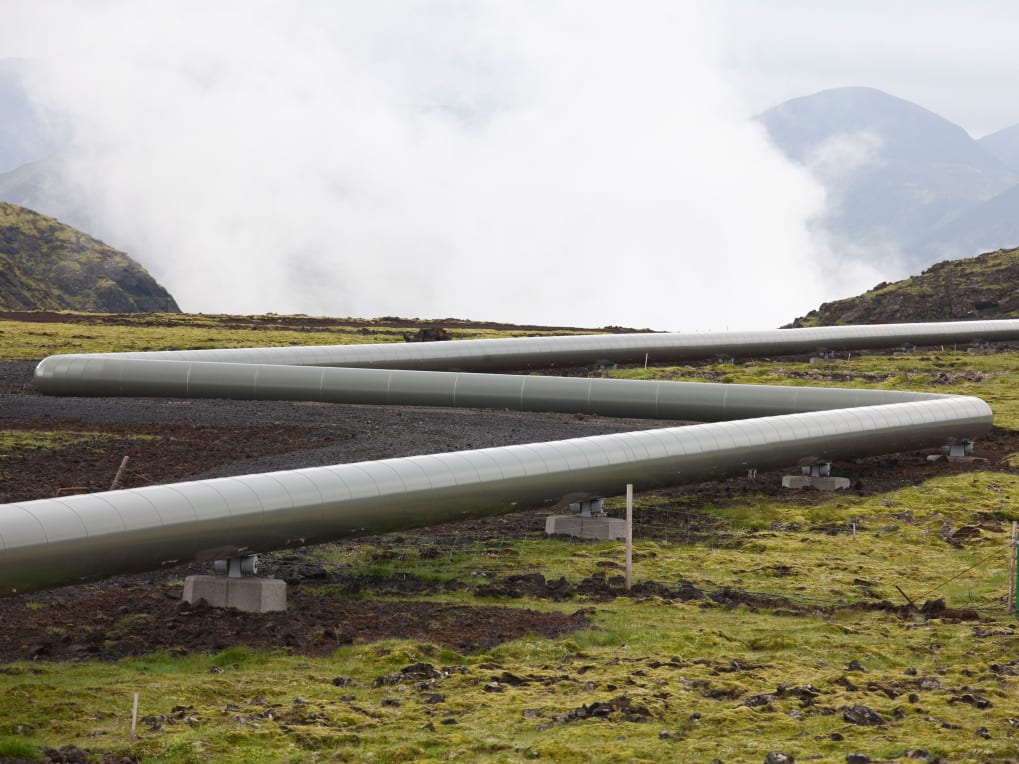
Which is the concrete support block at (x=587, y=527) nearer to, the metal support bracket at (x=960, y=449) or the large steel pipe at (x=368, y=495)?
the large steel pipe at (x=368, y=495)

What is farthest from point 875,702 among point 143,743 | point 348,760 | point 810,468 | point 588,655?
point 810,468

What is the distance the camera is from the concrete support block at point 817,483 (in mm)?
46688

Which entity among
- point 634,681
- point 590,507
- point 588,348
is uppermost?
point 588,348

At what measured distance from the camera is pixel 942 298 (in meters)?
124

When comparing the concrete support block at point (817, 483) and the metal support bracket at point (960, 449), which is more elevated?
the metal support bracket at point (960, 449)

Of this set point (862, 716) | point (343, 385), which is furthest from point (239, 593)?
point (343, 385)

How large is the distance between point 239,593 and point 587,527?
1234 centimetres

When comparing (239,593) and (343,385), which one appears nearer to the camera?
(239,593)

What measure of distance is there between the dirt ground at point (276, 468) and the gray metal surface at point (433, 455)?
1115mm

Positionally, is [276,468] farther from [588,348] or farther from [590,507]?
[588,348]

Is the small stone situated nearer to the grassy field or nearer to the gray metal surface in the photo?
the grassy field

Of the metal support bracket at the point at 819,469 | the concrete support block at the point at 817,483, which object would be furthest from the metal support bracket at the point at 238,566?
the metal support bracket at the point at 819,469

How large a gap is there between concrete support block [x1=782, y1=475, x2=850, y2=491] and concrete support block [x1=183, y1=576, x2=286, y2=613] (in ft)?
77.5

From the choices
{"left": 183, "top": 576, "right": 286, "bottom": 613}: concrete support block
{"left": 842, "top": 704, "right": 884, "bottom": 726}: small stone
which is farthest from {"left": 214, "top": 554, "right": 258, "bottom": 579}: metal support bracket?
{"left": 842, "top": 704, "right": 884, "bottom": 726}: small stone
